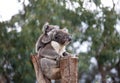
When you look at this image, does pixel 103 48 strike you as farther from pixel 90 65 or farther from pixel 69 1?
pixel 69 1

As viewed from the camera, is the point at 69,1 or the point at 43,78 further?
the point at 69,1

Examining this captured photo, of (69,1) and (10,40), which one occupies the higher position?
(69,1)

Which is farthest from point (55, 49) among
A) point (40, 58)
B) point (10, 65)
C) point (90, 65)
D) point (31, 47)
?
point (90, 65)

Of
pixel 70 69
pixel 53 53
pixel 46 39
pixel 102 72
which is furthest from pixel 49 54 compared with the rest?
pixel 102 72

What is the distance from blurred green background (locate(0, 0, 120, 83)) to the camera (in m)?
13.6

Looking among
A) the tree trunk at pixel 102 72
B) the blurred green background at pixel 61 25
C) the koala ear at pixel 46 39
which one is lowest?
the tree trunk at pixel 102 72

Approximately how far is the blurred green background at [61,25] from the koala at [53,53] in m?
7.85

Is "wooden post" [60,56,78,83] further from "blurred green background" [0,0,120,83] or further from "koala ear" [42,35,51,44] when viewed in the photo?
"blurred green background" [0,0,120,83]

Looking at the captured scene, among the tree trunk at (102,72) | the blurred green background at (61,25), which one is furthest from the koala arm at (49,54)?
the tree trunk at (102,72)

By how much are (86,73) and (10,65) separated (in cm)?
346

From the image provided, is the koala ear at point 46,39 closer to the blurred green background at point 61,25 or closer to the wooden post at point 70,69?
→ the wooden post at point 70,69

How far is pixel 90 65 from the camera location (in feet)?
49.9

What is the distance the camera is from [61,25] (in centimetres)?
1376

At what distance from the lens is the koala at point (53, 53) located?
5.27 m
